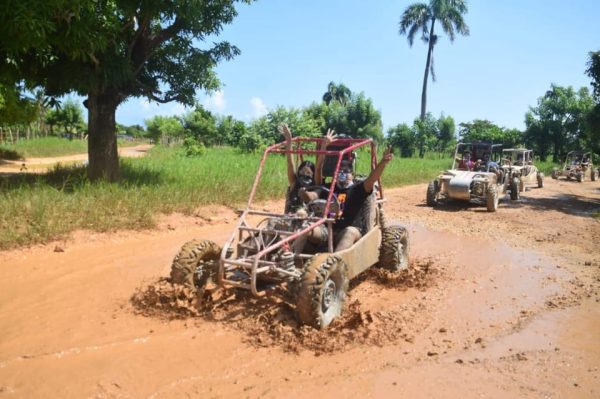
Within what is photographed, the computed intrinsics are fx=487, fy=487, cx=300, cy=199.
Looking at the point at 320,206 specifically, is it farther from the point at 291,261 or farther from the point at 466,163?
the point at 466,163

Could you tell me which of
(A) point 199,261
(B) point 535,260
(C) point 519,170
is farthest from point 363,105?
(A) point 199,261

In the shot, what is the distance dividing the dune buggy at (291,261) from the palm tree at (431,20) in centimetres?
3424

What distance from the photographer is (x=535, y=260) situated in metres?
7.54

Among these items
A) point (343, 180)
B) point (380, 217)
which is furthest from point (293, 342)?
point (380, 217)

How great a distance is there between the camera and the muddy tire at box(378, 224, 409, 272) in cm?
599

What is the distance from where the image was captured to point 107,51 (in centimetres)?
966

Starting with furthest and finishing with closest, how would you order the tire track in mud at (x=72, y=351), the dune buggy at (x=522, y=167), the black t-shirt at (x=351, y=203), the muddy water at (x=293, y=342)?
the dune buggy at (x=522, y=167) → the black t-shirt at (x=351, y=203) → the tire track in mud at (x=72, y=351) → the muddy water at (x=293, y=342)

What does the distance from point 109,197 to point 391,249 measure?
17.1 feet

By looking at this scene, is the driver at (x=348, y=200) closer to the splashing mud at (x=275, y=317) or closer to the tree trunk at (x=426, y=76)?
the splashing mud at (x=275, y=317)

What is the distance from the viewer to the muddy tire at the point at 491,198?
476 inches

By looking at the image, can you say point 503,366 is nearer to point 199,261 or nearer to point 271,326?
point 271,326

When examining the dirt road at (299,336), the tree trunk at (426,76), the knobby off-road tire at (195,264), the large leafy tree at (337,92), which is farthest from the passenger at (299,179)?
the large leafy tree at (337,92)

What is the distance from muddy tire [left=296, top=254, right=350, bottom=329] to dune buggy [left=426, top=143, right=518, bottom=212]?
28.5 ft

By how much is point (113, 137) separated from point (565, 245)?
936 cm
